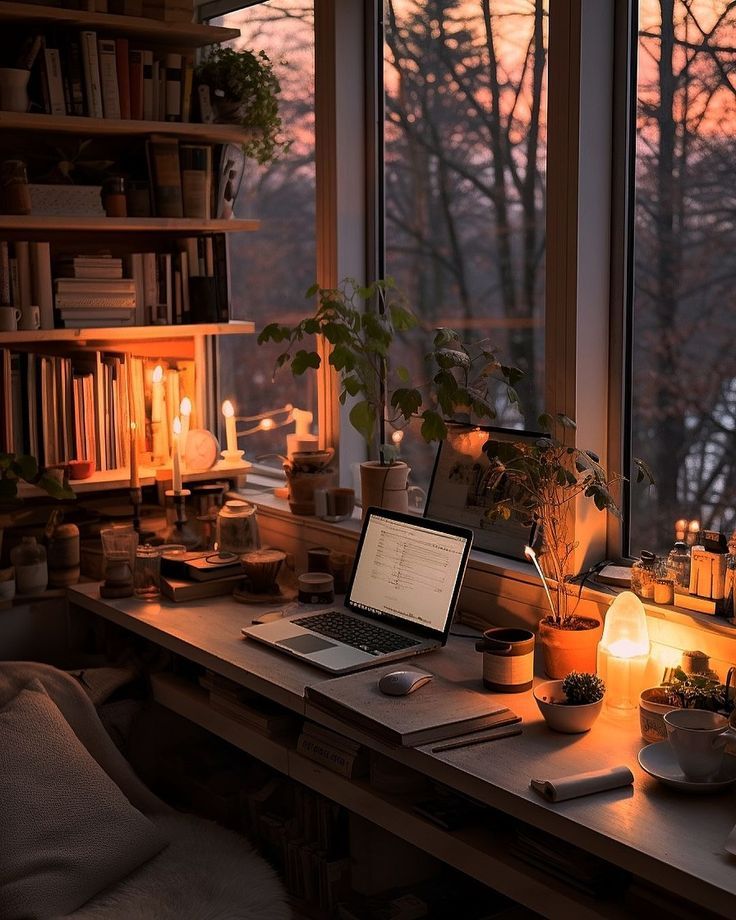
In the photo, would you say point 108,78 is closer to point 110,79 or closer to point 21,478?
point 110,79

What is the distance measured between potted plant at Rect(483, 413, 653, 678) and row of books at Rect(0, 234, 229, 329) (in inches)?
50.4

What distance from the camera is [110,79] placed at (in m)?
3.20

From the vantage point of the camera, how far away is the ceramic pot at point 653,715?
80.3 inches

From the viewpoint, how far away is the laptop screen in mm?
2564

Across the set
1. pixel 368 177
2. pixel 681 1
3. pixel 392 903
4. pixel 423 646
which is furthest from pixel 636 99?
pixel 392 903

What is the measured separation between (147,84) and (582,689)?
6.92ft

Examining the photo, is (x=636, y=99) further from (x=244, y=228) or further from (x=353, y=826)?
(x=353, y=826)

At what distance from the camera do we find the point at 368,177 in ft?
10.8

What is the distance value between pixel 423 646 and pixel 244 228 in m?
1.47

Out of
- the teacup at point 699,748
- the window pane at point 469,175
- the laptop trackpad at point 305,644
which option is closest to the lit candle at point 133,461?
the window pane at point 469,175

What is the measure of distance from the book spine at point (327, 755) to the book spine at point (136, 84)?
1.80 metres

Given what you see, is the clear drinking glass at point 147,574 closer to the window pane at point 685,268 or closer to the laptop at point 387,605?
the laptop at point 387,605

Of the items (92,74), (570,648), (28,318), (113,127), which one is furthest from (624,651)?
(92,74)

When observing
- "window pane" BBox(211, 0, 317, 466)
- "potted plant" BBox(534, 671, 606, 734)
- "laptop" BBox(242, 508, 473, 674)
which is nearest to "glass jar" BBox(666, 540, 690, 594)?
"potted plant" BBox(534, 671, 606, 734)
